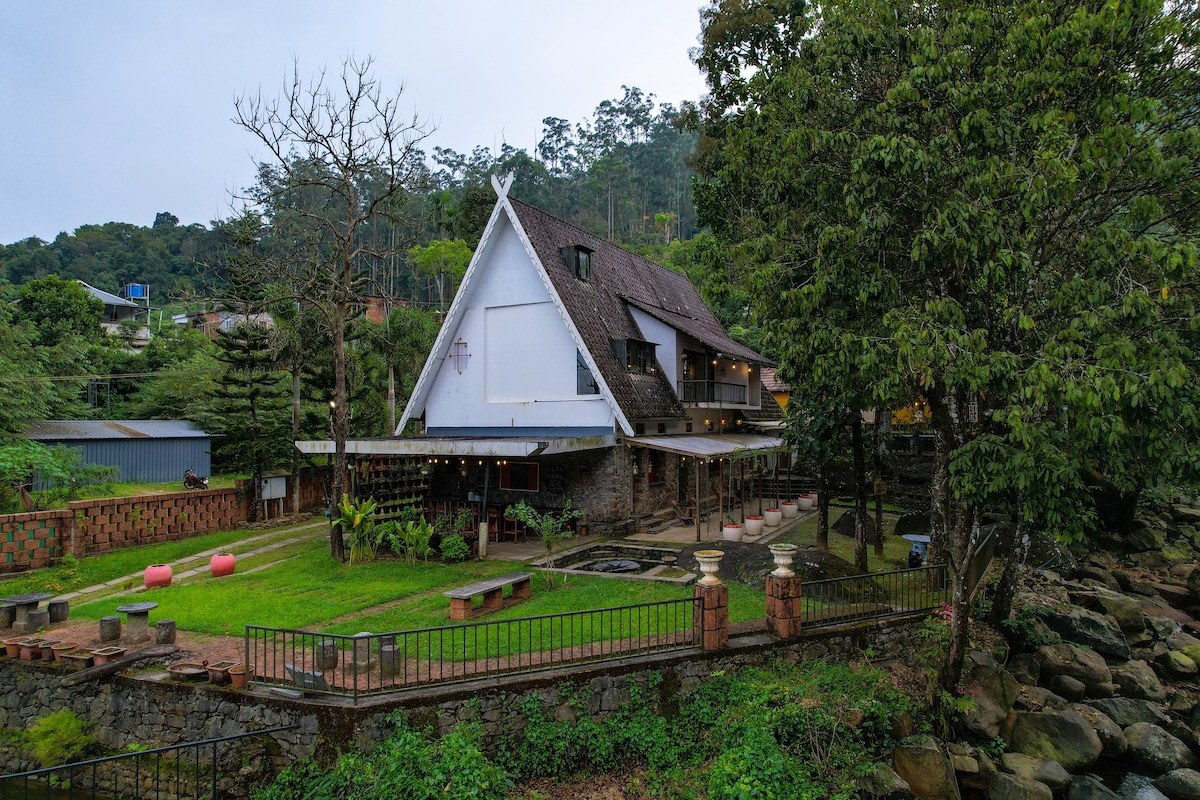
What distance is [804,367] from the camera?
1108 cm

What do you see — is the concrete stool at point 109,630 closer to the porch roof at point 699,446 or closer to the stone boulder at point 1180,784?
the porch roof at point 699,446

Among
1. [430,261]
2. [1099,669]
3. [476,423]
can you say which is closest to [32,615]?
[476,423]

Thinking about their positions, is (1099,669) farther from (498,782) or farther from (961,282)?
(498,782)

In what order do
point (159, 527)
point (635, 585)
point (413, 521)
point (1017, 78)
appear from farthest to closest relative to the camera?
point (159, 527) < point (413, 521) < point (635, 585) < point (1017, 78)

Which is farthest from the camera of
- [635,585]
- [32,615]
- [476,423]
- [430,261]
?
[430,261]

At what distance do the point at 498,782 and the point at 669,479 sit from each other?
14.6 meters

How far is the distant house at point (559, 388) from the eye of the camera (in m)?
19.1

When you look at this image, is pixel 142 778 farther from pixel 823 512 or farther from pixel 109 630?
pixel 823 512

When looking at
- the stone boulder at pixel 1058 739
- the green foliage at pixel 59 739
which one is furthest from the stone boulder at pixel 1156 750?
the green foliage at pixel 59 739

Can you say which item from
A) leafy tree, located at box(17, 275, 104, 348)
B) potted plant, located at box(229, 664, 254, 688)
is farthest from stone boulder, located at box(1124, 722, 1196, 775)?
leafy tree, located at box(17, 275, 104, 348)

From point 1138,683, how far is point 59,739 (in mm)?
18122

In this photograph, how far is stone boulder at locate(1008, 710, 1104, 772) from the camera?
9930 millimetres

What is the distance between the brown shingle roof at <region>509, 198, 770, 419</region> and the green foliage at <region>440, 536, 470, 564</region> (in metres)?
5.94

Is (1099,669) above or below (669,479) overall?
below
